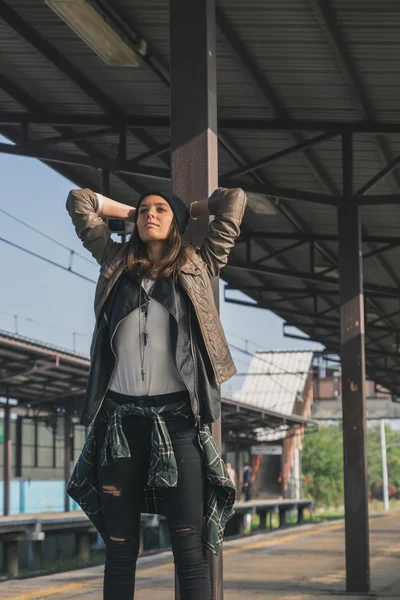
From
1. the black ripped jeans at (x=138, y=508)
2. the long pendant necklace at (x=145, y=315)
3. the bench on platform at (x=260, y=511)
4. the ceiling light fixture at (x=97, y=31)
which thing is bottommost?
the bench on platform at (x=260, y=511)

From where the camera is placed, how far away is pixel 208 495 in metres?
3.59

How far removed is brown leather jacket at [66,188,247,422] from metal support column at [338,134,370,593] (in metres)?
6.04

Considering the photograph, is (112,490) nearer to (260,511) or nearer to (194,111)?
(194,111)

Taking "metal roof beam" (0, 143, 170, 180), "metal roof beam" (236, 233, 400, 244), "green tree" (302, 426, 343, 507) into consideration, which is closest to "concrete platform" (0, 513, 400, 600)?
"metal roof beam" (0, 143, 170, 180)

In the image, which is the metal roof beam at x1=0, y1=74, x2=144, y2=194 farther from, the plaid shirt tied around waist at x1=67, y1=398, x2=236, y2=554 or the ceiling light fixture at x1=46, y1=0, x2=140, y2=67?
the plaid shirt tied around waist at x1=67, y1=398, x2=236, y2=554

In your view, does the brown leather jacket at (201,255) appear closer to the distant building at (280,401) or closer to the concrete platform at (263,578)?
the concrete platform at (263,578)

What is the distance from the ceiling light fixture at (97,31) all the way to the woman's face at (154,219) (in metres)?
3.70

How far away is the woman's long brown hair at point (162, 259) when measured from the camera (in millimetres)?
3740

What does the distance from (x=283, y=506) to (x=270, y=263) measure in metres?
25.8

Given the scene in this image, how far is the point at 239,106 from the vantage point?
9586 mm

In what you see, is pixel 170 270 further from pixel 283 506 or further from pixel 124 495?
pixel 283 506

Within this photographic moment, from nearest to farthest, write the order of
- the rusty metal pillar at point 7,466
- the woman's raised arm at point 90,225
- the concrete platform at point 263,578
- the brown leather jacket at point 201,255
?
the brown leather jacket at point 201,255
the woman's raised arm at point 90,225
the concrete platform at point 263,578
the rusty metal pillar at point 7,466

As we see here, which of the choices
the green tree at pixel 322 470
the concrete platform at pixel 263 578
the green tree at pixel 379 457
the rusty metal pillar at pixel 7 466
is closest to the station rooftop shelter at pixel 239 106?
the concrete platform at pixel 263 578

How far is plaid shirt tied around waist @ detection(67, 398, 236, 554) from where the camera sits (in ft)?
11.3
